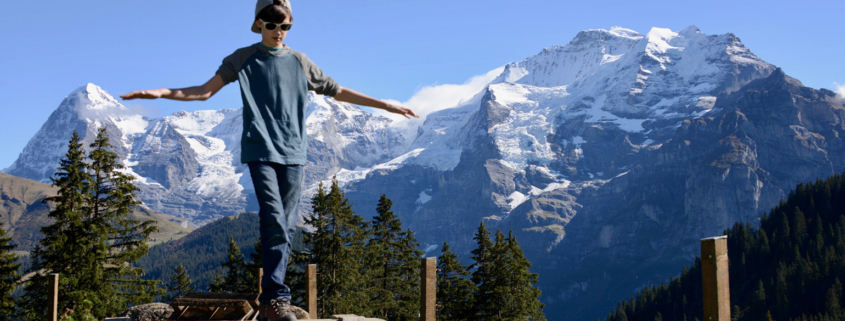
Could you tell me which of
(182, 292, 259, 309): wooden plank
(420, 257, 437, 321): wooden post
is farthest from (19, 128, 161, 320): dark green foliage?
(420, 257, 437, 321): wooden post

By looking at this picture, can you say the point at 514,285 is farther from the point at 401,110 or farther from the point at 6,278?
the point at 401,110

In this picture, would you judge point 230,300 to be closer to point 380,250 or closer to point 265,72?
point 265,72

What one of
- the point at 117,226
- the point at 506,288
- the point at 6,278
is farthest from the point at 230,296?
the point at 506,288

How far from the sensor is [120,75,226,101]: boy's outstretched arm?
191 inches

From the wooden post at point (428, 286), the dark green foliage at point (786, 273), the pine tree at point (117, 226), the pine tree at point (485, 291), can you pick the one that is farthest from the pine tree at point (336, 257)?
the dark green foliage at point (786, 273)

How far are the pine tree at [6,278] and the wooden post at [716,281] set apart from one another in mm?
39392

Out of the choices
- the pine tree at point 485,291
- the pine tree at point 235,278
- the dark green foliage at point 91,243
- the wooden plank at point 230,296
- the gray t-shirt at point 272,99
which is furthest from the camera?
the pine tree at point 235,278

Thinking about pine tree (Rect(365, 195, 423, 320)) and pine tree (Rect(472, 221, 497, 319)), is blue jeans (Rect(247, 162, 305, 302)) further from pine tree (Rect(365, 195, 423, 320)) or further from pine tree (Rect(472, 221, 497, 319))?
pine tree (Rect(365, 195, 423, 320))

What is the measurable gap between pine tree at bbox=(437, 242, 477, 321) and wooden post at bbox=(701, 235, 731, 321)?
4258cm

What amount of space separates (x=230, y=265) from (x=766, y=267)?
179 m

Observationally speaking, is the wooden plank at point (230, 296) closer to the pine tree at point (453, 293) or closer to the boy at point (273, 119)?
the boy at point (273, 119)

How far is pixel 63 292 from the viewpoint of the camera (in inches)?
1257

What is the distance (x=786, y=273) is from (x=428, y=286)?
19550 cm

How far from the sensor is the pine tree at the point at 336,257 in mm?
44438
